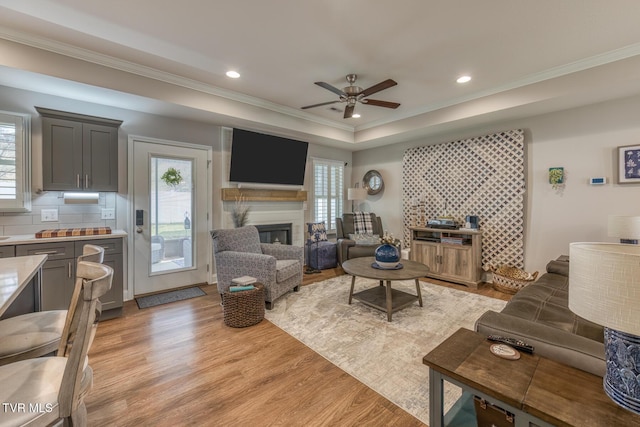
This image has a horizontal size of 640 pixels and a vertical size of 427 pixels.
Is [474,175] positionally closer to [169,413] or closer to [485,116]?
[485,116]

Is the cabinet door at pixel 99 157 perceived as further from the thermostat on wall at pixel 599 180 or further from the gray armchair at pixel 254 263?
the thermostat on wall at pixel 599 180

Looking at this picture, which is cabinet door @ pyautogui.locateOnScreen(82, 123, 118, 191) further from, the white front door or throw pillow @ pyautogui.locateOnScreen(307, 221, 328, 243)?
A: throw pillow @ pyautogui.locateOnScreen(307, 221, 328, 243)

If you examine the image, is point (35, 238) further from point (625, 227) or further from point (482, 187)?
point (625, 227)

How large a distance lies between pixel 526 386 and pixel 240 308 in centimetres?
242

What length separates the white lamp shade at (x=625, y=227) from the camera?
2729 mm

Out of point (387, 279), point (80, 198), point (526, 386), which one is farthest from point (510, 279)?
point (80, 198)

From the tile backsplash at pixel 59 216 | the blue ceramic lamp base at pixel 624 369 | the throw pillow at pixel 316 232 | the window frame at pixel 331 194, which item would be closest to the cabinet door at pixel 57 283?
the tile backsplash at pixel 59 216

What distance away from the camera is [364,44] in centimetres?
266

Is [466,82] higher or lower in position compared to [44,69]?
higher

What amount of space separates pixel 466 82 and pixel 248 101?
9.78ft

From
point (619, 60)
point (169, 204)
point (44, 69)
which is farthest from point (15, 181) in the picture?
point (619, 60)

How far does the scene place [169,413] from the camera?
66.7 inches

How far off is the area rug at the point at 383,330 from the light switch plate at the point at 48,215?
271cm

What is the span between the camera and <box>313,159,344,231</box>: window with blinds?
5.75 meters
